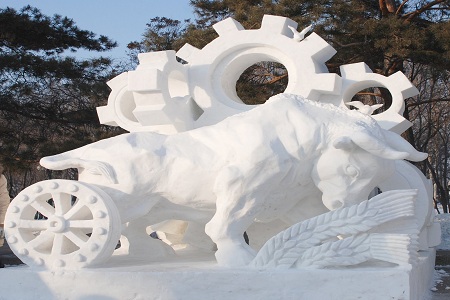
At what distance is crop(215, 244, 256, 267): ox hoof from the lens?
14.8ft

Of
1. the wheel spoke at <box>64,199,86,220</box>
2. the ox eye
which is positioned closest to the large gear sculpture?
the wheel spoke at <box>64,199,86,220</box>

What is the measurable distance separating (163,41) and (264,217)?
12332 mm

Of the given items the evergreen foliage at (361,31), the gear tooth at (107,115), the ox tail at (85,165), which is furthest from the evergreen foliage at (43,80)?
the ox tail at (85,165)

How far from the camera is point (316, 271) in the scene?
4.21 metres

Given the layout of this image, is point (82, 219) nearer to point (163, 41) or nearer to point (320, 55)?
point (320, 55)

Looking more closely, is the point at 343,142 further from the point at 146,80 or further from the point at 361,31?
the point at 361,31

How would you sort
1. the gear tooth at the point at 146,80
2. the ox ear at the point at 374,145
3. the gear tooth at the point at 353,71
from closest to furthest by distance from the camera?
the ox ear at the point at 374,145 < the gear tooth at the point at 146,80 < the gear tooth at the point at 353,71

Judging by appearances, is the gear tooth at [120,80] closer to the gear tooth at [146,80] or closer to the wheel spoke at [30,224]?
the gear tooth at [146,80]

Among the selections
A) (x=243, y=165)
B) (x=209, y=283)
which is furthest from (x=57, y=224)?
(x=243, y=165)

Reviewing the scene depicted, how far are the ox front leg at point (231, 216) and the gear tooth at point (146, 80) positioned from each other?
1.40 meters

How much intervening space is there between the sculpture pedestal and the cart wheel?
10cm

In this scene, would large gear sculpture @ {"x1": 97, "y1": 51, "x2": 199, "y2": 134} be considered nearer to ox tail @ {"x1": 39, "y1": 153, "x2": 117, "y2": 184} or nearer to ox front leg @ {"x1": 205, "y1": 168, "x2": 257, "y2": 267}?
ox tail @ {"x1": 39, "y1": 153, "x2": 117, "y2": 184}

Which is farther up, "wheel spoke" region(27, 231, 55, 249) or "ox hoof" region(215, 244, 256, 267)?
"wheel spoke" region(27, 231, 55, 249)

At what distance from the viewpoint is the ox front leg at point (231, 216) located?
4594mm
